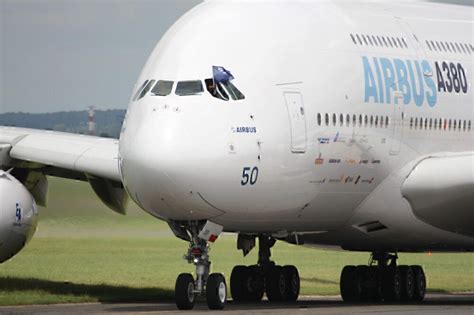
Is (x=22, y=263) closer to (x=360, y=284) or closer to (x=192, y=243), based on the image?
(x=360, y=284)

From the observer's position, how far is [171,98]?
29.1 meters

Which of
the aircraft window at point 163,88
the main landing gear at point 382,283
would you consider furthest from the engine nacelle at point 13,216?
the main landing gear at point 382,283

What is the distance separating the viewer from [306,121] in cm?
3102

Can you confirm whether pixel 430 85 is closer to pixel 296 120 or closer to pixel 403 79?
pixel 403 79

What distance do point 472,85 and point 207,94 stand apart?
8649 millimetres

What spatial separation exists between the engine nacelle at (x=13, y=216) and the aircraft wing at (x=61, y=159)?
1.62m

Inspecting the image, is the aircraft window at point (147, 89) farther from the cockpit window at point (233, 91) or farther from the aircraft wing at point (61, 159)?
the aircraft wing at point (61, 159)

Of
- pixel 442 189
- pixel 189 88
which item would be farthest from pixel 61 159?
pixel 442 189

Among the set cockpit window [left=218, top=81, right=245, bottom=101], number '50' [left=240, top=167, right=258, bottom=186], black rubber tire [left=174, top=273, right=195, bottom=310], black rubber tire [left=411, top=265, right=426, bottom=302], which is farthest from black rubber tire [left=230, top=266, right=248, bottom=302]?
cockpit window [left=218, top=81, right=245, bottom=101]

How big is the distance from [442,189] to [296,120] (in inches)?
145

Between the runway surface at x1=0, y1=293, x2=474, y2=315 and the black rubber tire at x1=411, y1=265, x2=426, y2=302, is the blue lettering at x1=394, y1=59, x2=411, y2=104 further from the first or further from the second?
the black rubber tire at x1=411, y1=265, x2=426, y2=302

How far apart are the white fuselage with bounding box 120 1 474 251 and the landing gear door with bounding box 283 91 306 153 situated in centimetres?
3

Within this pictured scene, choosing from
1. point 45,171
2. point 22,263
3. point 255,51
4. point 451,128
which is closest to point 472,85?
point 451,128

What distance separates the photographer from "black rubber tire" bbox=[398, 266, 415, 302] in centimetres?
3630
